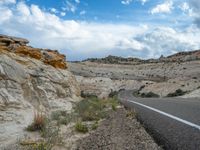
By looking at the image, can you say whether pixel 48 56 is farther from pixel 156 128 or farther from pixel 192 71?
pixel 192 71

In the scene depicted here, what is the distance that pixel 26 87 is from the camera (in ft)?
62.3

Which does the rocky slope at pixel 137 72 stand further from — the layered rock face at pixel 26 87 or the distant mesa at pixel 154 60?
the layered rock face at pixel 26 87

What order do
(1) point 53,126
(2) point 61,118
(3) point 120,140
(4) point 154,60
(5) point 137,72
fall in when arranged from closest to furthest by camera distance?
(3) point 120,140 < (1) point 53,126 < (2) point 61,118 < (5) point 137,72 < (4) point 154,60

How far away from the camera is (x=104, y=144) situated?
11.0 m

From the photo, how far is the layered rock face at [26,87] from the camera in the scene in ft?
50.1

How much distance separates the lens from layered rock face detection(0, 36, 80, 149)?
50.1 ft

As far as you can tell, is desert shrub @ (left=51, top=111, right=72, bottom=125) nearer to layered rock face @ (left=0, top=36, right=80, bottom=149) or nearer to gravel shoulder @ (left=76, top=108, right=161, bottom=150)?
layered rock face @ (left=0, top=36, right=80, bottom=149)

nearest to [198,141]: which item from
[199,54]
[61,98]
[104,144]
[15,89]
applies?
[104,144]

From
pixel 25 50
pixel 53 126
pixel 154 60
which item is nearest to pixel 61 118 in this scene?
pixel 53 126

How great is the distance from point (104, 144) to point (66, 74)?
16.2 metres

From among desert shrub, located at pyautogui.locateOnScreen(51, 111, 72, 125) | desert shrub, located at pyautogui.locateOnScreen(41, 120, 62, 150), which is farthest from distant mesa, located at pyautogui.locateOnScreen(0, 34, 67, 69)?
desert shrub, located at pyautogui.locateOnScreen(41, 120, 62, 150)

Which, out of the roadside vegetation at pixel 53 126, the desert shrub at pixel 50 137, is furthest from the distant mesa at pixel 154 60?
the desert shrub at pixel 50 137

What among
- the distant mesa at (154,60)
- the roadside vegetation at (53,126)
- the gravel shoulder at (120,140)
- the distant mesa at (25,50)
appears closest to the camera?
the gravel shoulder at (120,140)

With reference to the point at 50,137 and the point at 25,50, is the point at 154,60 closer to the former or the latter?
the point at 25,50
